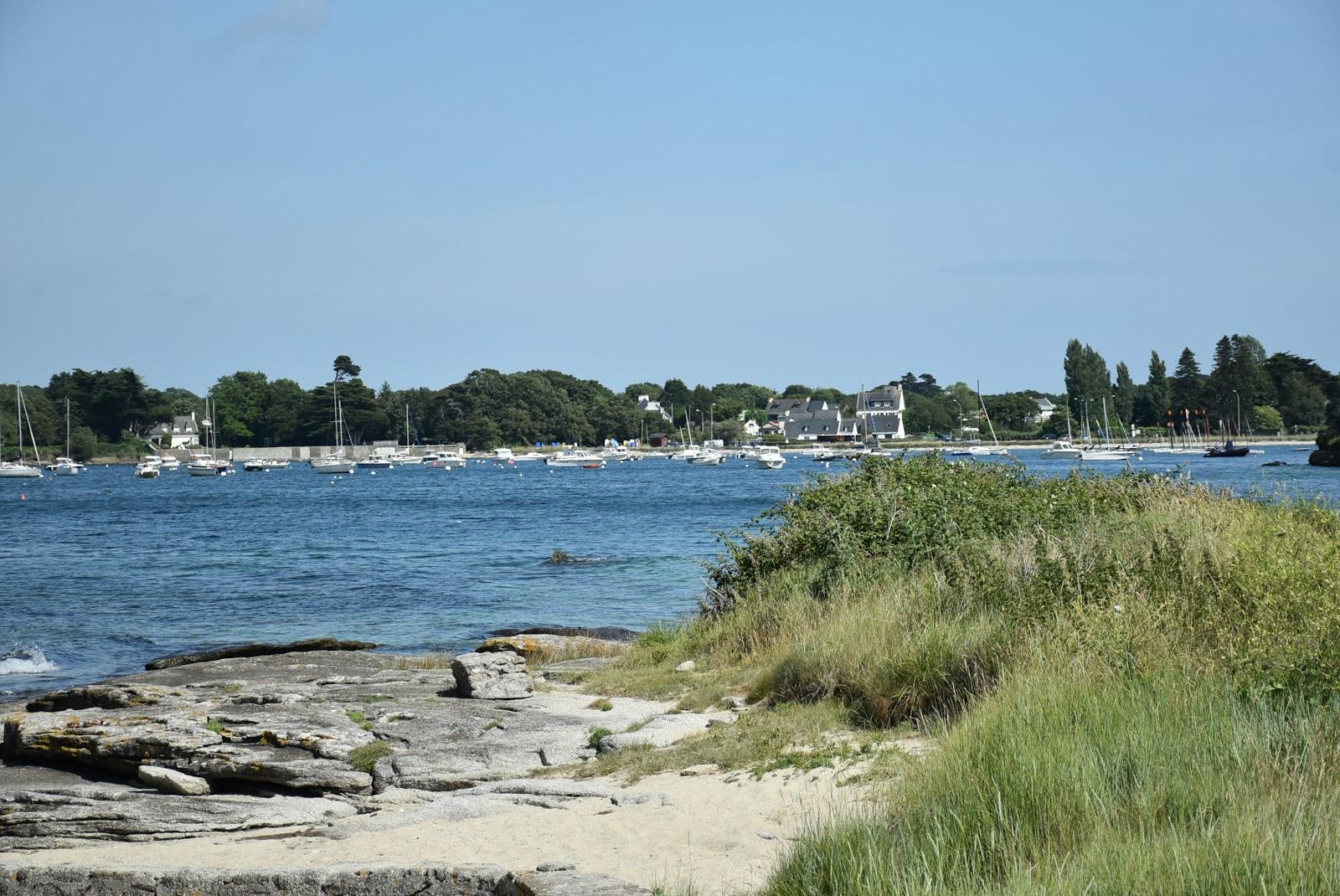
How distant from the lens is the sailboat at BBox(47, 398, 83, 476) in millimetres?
132250

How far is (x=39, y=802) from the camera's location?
29.8 ft

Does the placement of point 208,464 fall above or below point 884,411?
below

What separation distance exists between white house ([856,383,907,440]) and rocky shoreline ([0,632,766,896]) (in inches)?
5878

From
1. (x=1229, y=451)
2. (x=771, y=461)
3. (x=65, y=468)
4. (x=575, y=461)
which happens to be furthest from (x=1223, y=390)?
(x=65, y=468)

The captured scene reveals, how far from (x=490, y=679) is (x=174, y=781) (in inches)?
177

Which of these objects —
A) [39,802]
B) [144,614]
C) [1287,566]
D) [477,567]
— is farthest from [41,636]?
[1287,566]

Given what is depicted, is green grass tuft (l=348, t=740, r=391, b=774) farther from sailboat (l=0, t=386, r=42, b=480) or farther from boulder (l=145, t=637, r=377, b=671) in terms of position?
sailboat (l=0, t=386, r=42, b=480)

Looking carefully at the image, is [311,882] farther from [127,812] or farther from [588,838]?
[127,812]

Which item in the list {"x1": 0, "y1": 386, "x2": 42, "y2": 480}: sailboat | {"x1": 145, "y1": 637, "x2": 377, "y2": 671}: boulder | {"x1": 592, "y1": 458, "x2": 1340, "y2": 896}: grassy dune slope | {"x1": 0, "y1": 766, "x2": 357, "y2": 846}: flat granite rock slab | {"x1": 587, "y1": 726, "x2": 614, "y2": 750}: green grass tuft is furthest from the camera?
{"x1": 0, "y1": 386, "x2": 42, "y2": 480}: sailboat

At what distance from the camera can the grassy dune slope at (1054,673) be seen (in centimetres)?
519

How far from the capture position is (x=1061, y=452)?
12244 centimetres

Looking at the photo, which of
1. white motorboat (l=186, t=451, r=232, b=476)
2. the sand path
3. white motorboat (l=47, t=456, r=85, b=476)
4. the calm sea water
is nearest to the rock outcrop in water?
A: the sand path

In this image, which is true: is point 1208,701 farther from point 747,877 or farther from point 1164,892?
point 747,877

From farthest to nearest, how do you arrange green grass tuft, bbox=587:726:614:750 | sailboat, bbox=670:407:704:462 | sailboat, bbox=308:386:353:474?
sailboat, bbox=670:407:704:462 → sailboat, bbox=308:386:353:474 → green grass tuft, bbox=587:726:614:750
